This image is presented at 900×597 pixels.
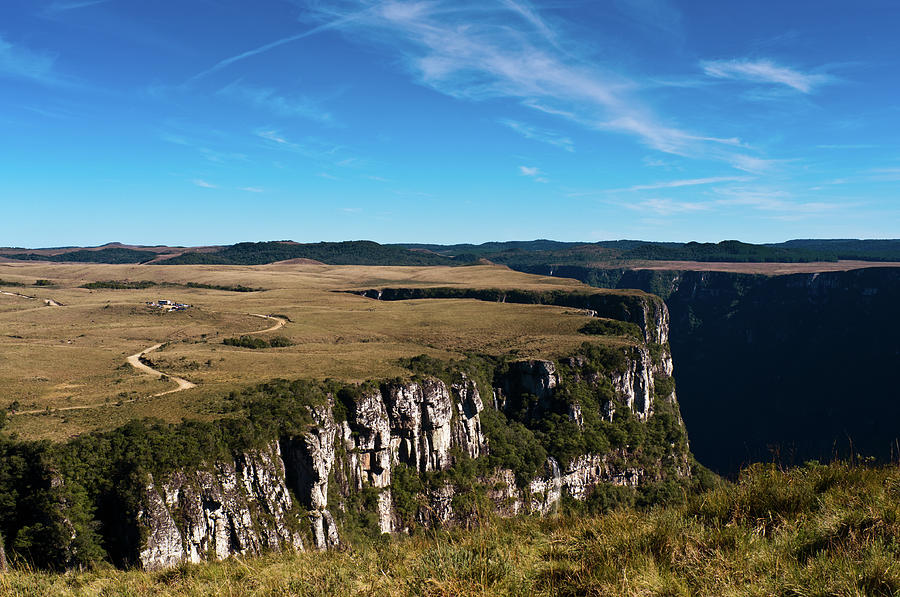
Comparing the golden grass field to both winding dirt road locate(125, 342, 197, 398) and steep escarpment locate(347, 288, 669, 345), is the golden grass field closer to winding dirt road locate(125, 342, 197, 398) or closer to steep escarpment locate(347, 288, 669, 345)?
winding dirt road locate(125, 342, 197, 398)

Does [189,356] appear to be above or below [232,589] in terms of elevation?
→ below

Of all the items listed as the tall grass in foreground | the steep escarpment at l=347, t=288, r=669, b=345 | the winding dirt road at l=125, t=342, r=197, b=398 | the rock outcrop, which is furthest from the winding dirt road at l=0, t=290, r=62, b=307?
the tall grass in foreground

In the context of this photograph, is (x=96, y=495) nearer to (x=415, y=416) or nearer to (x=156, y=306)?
(x=415, y=416)

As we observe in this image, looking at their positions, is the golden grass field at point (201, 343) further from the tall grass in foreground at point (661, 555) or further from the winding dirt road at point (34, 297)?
the tall grass in foreground at point (661, 555)

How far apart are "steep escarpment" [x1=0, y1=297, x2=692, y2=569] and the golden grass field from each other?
17.3ft

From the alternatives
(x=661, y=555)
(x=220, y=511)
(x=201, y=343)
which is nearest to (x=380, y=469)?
(x=220, y=511)

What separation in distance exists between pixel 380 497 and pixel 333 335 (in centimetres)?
4670

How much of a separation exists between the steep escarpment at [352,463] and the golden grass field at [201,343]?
17.3 ft

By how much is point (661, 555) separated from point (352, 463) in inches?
2661

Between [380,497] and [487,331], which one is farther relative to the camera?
[487,331]

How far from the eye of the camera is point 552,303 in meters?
186

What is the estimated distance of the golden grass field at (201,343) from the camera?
5928 centimetres

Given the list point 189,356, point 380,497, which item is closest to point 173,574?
point 380,497

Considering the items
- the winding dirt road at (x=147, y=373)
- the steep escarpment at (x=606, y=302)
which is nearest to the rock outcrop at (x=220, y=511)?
the winding dirt road at (x=147, y=373)
